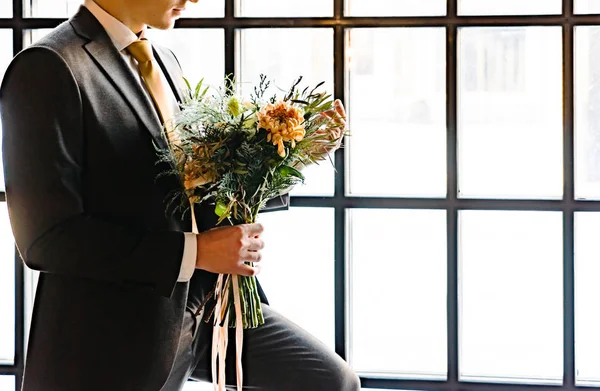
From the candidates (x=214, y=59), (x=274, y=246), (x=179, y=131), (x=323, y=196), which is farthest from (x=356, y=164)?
(x=179, y=131)

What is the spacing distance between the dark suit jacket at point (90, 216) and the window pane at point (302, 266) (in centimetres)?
86

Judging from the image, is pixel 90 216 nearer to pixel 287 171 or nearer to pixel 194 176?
pixel 194 176

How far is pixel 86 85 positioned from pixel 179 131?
24 centimetres

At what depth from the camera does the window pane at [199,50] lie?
2.84 m

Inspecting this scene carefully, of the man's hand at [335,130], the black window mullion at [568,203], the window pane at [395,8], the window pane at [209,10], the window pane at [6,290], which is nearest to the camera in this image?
the man's hand at [335,130]

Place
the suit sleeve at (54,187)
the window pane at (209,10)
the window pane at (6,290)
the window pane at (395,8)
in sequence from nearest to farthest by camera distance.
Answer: the suit sleeve at (54,187)
the window pane at (395,8)
the window pane at (209,10)
the window pane at (6,290)

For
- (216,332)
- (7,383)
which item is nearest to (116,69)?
(216,332)

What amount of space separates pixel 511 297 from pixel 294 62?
42.9 inches

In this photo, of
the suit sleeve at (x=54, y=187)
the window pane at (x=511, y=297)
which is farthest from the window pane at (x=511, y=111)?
the suit sleeve at (x=54, y=187)

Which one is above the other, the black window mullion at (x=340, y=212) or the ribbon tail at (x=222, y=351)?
the black window mullion at (x=340, y=212)

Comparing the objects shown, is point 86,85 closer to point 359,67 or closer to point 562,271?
point 359,67

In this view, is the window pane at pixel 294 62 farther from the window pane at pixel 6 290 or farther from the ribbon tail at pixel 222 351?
the window pane at pixel 6 290

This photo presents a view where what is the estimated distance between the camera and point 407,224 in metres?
2.82

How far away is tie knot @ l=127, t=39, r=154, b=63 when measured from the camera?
2086mm
